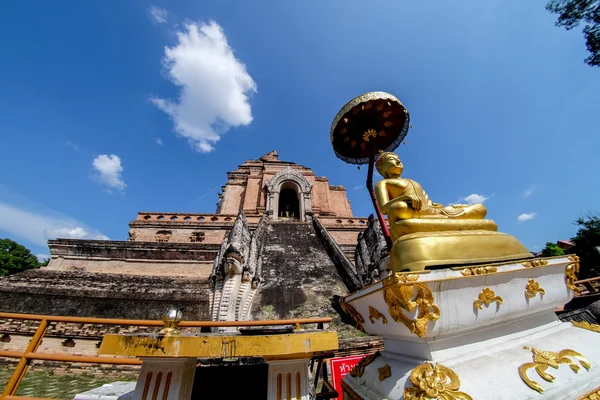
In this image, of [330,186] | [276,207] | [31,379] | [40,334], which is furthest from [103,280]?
[330,186]

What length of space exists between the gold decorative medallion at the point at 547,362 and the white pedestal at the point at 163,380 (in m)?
2.39

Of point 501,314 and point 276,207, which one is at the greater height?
point 276,207

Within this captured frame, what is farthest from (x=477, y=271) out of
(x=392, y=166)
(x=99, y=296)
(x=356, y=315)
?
(x=99, y=296)

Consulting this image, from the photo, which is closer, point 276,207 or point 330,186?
point 276,207

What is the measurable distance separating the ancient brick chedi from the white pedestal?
5022 mm

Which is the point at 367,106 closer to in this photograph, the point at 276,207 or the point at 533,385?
the point at 533,385

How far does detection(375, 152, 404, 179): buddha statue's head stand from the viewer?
2.95 meters

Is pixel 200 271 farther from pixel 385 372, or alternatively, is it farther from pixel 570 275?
pixel 570 275

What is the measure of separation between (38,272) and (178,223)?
6.22 meters

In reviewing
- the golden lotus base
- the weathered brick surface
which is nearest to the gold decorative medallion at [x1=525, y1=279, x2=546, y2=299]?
the golden lotus base

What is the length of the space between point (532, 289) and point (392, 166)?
5.60ft

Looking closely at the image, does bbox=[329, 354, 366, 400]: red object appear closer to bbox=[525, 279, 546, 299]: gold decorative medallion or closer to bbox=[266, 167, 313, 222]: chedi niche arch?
bbox=[525, 279, 546, 299]: gold decorative medallion

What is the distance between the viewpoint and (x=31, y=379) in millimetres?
5504

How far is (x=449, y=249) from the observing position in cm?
219
